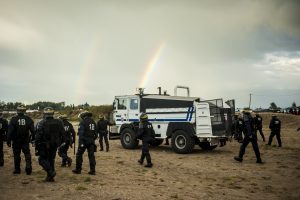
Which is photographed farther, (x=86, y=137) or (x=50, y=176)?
(x=86, y=137)

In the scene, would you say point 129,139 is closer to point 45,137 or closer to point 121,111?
point 121,111

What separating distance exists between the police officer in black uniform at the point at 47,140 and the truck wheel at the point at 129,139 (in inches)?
358

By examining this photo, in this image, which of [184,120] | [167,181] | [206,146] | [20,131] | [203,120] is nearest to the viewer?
[167,181]

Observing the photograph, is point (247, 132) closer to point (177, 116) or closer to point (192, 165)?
point (192, 165)

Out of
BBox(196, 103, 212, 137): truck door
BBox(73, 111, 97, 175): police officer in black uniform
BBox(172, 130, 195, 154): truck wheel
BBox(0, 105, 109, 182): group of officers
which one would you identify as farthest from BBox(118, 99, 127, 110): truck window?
BBox(73, 111, 97, 175): police officer in black uniform

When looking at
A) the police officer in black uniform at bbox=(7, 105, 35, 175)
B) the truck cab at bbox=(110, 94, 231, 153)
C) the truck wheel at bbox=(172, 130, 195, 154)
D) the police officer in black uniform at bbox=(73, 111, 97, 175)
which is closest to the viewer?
the police officer in black uniform at bbox=(7, 105, 35, 175)

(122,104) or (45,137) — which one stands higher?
(122,104)

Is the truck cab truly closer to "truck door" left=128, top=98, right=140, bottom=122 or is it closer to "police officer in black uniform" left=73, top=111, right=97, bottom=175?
"truck door" left=128, top=98, right=140, bottom=122

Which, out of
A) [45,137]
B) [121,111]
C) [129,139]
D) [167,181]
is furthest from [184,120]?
[45,137]

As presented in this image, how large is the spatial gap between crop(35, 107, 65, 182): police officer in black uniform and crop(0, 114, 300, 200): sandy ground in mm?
547

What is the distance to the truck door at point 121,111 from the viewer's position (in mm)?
19000

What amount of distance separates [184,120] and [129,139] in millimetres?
3828

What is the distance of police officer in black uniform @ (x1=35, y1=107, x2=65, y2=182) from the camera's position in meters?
9.27

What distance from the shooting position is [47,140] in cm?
929
